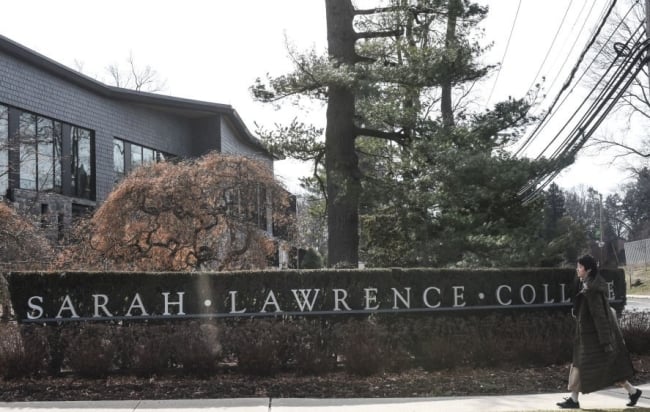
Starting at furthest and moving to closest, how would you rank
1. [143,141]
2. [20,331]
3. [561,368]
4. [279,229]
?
[143,141], [279,229], [561,368], [20,331]

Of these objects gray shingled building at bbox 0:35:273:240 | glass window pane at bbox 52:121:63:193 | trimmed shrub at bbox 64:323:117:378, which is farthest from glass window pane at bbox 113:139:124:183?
trimmed shrub at bbox 64:323:117:378

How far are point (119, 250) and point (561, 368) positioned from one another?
33.1 feet

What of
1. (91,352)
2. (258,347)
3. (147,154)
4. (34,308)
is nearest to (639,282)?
(147,154)

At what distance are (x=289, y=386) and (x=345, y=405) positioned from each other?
1.28 metres

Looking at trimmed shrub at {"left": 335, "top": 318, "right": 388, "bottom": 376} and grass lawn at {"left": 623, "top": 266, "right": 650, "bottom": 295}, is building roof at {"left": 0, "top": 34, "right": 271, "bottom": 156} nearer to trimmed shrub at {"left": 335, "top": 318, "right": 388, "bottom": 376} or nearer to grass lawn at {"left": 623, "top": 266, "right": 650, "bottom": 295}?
trimmed shrub at {"left": 335, "top": 318, "right": 388, "bottom": 376}

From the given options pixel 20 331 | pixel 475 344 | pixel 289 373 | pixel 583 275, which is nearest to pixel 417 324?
pixel 475 344

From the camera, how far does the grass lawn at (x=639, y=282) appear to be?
43.9m

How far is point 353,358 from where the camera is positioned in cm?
1046

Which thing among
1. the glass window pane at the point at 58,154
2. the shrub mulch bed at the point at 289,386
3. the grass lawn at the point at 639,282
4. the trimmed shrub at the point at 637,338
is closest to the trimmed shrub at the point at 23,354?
the shrub mulch bed at the point at 289,386

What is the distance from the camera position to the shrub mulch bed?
943cm

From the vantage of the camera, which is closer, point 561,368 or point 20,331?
point 20,331

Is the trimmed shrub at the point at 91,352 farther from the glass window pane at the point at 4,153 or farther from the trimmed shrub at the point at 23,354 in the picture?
the glass window pane at the point at 4,153

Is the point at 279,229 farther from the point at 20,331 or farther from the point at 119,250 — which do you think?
the point at 20,331

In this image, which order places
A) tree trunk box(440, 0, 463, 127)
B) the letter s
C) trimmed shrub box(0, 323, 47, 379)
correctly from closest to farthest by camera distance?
1. trimmed shrub box(0, 323, 47, 379)
2. the letter s
3. tree trunk box(440, 0, 463, 127)
